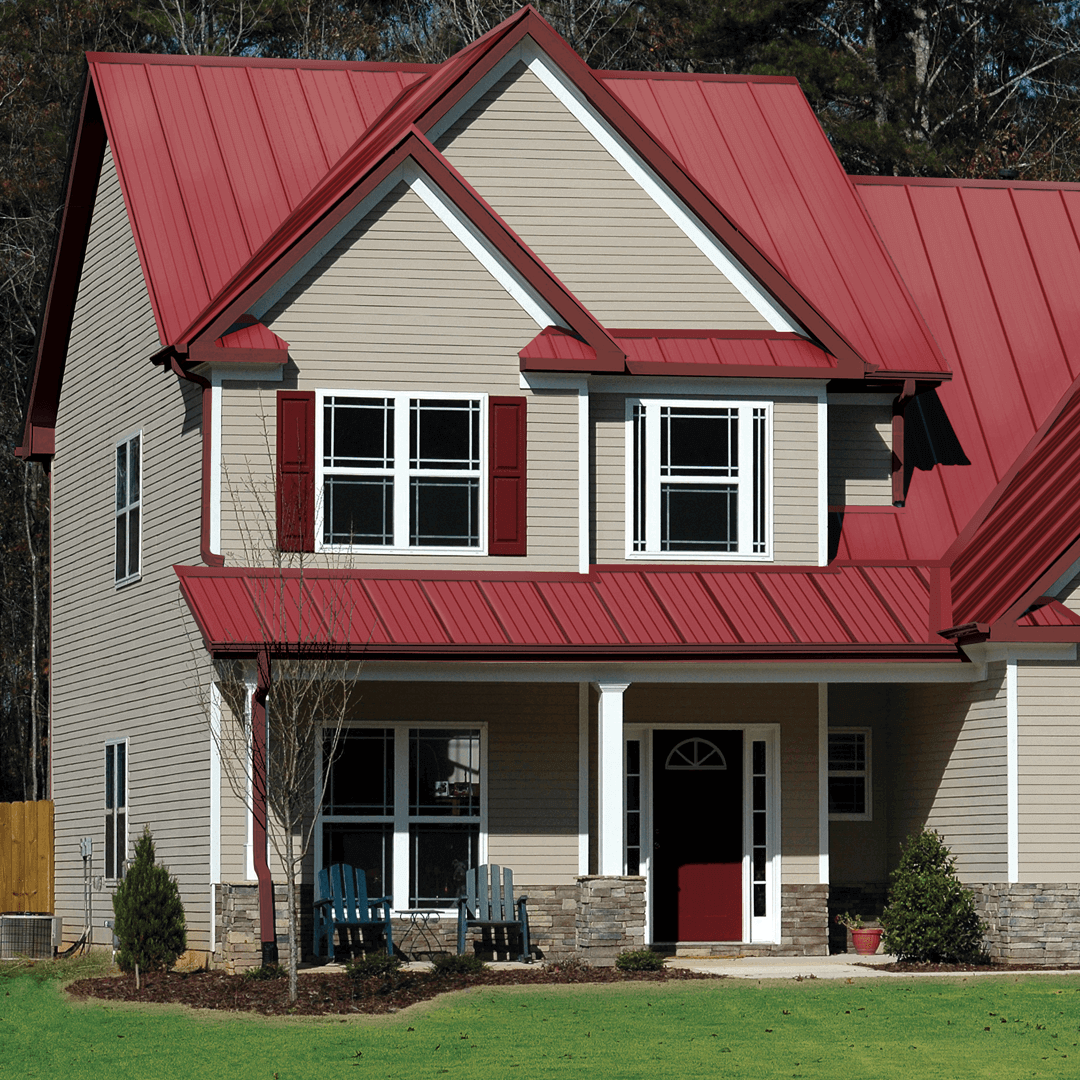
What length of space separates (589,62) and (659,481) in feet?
70.6

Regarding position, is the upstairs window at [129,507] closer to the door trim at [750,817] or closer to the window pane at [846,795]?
the door trim at [750,817]

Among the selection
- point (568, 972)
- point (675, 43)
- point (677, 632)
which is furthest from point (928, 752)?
point (675, 43)

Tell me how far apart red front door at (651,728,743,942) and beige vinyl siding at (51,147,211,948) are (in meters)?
4.89

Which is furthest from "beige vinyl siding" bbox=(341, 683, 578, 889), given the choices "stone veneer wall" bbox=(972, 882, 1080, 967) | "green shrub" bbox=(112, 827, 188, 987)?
"stone veneer wall" bbox=(972, 882, 1080, 967)

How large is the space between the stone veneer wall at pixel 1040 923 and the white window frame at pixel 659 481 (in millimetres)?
4348

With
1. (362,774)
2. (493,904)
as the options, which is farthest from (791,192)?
(493,904)

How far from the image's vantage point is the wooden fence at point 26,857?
24812 millimetres

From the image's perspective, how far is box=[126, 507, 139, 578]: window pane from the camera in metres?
22.1

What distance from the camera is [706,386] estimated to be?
21.0 m

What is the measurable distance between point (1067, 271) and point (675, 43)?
17.3 m

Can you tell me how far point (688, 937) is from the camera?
21.0m

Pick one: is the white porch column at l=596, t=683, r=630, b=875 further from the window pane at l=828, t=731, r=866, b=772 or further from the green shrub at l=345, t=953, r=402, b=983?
the window pane at l=828, t=731, r=866, b=772

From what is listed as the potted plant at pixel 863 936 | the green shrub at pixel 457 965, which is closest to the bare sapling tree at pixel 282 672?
the green shrub at pixel 457 965

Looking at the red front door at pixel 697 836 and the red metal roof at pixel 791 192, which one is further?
the red metal roof at pixel 791 192
